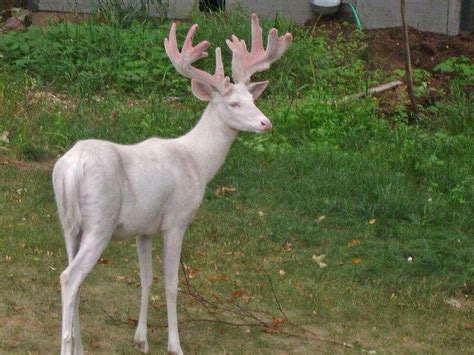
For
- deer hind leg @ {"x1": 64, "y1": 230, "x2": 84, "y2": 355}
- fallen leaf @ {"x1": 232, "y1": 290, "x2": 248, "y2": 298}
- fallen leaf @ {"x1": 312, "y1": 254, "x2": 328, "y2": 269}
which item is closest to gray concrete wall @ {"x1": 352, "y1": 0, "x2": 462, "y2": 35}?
fallen leaf @ {"x1": 312, "y1": 254, "x2": 328, "y2": 269}

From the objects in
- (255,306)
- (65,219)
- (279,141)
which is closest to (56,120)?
(279,141)

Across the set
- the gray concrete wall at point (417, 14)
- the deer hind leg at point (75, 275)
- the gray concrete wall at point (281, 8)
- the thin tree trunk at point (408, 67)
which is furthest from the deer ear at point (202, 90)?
the gray concrete wall at point (417, 14)

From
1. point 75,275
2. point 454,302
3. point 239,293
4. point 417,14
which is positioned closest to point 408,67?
point 417,14

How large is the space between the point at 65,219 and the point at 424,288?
276cm

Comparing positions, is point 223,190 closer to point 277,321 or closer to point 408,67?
point 277,321

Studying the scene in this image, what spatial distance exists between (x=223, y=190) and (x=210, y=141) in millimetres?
2737

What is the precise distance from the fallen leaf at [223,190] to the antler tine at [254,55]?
8.13 ft

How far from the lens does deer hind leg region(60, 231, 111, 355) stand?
610 cm

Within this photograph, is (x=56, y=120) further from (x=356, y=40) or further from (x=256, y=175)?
(x=356, y=40)

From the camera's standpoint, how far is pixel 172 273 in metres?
6.70

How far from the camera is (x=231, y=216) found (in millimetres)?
9172

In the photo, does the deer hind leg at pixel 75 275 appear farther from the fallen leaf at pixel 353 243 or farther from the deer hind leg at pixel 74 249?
the fallen leaf at pixel 353 243

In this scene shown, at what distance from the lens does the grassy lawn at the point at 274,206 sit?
24.0 feet

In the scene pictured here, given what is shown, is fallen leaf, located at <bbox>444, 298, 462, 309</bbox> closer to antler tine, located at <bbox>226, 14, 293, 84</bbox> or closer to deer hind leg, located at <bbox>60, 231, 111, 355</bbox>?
antler tine, located at <bbox>226, 14, 293, 84</bbox>
